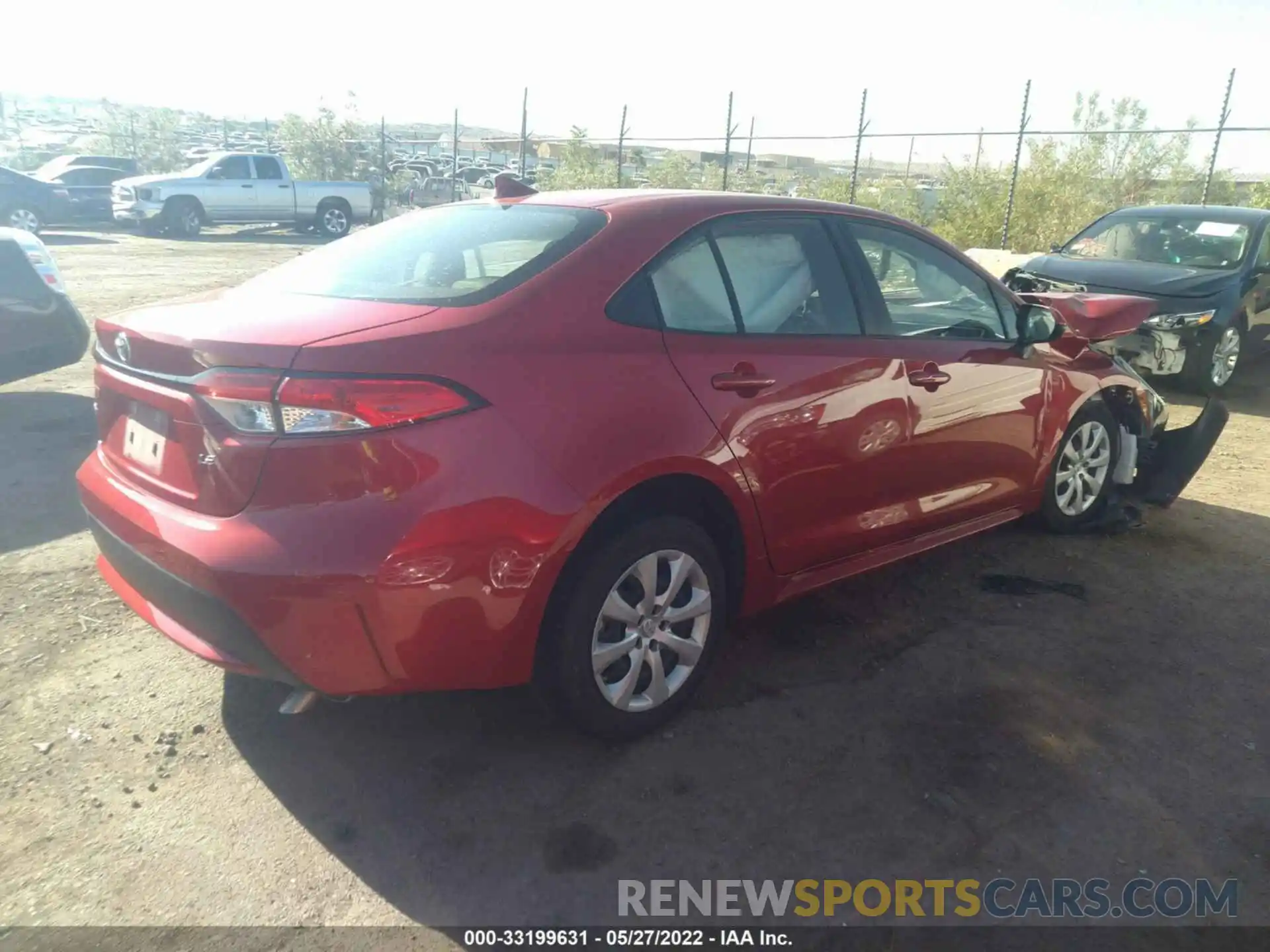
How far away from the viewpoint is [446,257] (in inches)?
124

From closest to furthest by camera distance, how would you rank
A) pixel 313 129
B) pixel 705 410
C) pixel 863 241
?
pixel 705 410, pixel 863 241, pixel 313 129

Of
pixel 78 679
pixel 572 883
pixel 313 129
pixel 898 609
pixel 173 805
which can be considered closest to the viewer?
pixel 572 883

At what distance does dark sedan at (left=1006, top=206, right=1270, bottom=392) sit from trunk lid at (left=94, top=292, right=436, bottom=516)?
7023 mm

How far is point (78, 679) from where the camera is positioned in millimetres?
3326

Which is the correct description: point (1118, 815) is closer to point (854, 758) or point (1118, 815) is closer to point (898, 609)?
point (854, 758)

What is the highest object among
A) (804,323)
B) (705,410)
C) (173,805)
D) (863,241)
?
(863,241)

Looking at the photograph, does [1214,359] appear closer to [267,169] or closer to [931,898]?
[931,898]

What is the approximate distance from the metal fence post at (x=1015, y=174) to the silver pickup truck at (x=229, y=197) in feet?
48.3

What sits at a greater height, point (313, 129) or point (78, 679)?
point (313, 129)

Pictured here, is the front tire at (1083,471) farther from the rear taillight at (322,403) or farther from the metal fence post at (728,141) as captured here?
the metal fence post at (728,141)

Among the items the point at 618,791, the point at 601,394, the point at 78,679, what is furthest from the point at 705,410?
the point at 78,679

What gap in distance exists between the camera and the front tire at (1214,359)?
8.05 metres

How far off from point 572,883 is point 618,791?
0.39 meters

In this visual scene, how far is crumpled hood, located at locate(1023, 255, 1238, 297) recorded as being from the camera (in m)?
8.13
